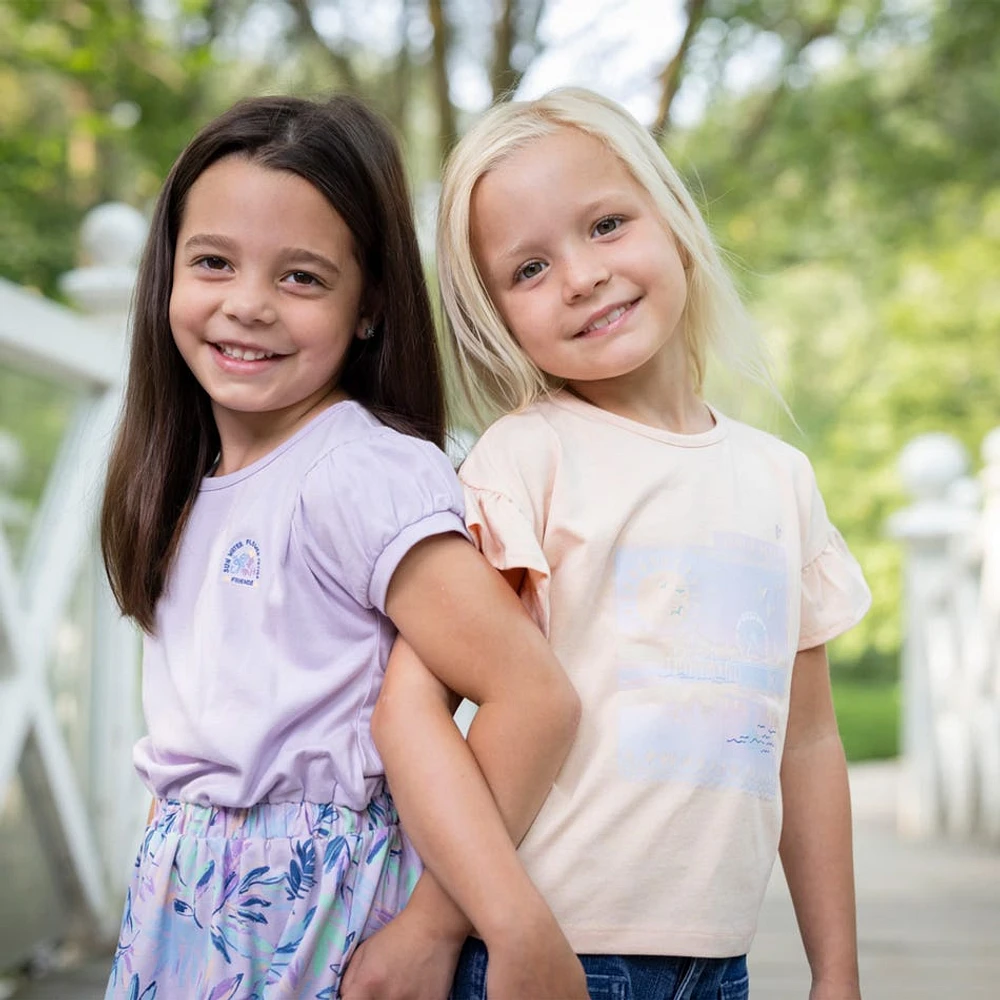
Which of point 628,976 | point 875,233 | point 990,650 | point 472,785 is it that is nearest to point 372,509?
point 472,785

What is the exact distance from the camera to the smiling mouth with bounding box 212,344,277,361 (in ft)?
4.33

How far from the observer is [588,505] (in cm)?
129

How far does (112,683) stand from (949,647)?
2.93 meters

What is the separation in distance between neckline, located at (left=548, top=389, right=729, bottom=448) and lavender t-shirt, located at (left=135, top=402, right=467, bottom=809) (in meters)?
0.15

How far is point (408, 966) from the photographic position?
1186mm

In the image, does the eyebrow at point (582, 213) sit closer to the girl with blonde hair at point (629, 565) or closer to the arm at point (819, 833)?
the girl with blonde hair at point (629, 565)

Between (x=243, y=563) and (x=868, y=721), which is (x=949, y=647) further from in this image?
(x=868, y=721)

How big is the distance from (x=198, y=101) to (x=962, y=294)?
6989 mm

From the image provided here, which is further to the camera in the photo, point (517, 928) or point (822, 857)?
point (822, 857)

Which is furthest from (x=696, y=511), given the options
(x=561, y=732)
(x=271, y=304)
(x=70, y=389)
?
(x=70, y=389)

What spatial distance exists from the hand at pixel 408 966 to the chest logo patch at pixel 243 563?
0.33 meters

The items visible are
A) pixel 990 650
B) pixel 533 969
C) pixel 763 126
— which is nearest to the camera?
pixel 533 969

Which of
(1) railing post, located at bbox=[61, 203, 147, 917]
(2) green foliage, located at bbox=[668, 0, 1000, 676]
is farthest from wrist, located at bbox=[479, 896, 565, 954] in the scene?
(2) green foliage, located at bbox=[668, 0, 1000, 676]

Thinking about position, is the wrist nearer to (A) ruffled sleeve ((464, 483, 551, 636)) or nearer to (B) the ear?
(A) ruffled sleeve ((464, 483, 551, 636))
